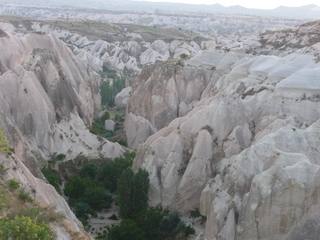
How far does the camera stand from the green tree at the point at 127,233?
1905cm

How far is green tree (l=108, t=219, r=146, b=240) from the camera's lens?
19.0 metres

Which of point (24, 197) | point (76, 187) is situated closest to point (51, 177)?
point (76, 187)

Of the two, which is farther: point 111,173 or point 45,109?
point 45,109

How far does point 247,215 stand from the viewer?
16328mm

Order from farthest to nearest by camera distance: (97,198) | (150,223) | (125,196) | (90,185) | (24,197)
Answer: (90,185)
(97,198)
(125,196)
(150,223)
(24,197)

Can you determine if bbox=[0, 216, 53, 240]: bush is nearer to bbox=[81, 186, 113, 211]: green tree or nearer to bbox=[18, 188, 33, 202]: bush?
bbox=[18, 188, 33, 202]: bush

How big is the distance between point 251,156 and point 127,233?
6.63 metres

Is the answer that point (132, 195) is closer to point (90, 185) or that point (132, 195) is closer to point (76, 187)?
point (90, 185)

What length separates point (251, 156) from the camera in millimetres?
19219

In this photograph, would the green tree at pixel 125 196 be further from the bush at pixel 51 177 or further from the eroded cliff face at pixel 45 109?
the eroded cliff face at pixel 45 109

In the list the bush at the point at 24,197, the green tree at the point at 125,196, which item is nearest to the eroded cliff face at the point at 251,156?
the green tree at the point at 125,196

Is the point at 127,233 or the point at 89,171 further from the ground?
the point at 127,233

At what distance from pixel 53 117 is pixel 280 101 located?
15073mm

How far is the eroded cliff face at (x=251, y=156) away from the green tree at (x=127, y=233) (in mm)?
3063
